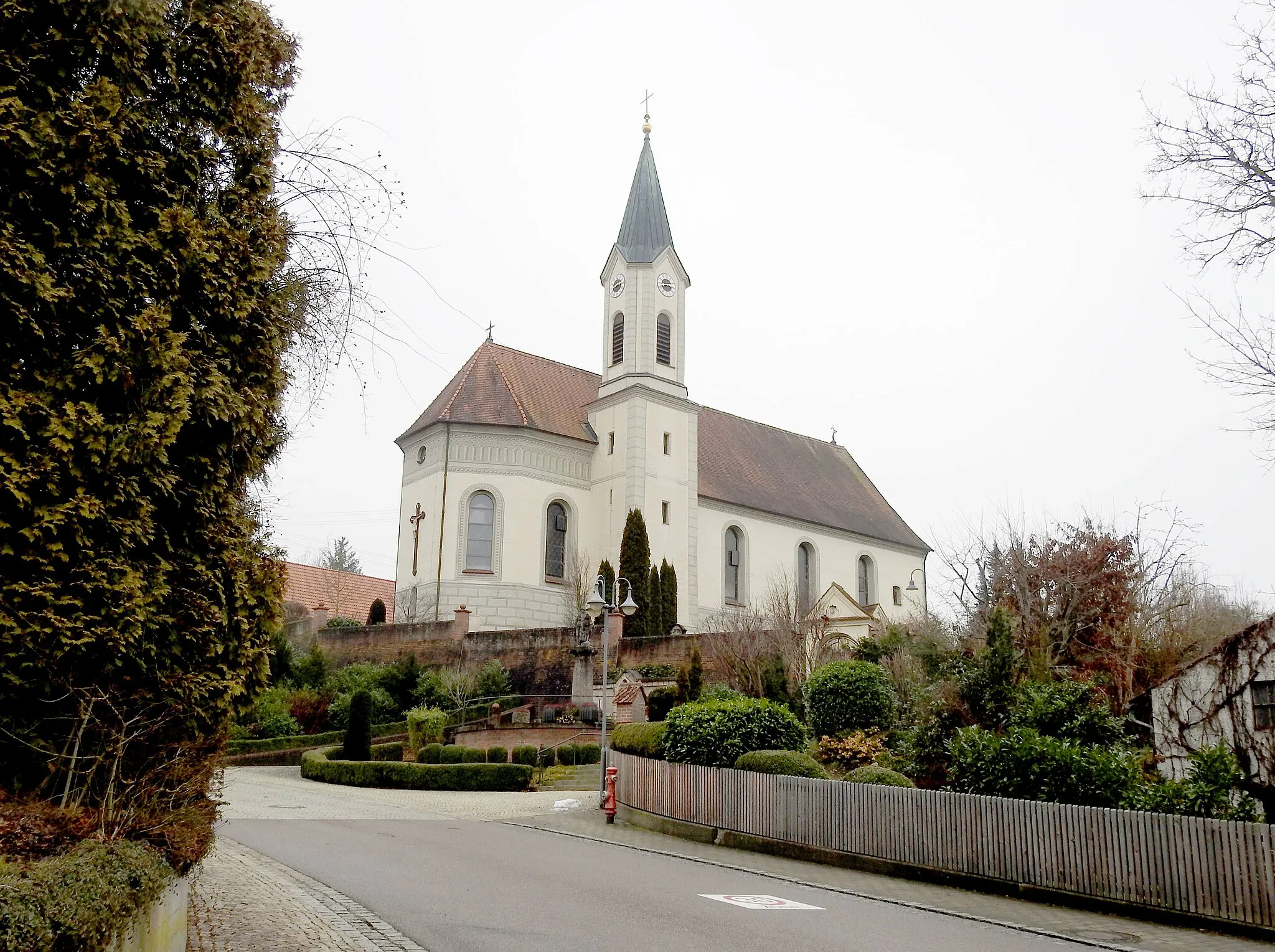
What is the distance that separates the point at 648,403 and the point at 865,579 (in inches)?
605

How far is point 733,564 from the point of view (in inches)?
1763

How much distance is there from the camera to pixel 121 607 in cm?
616

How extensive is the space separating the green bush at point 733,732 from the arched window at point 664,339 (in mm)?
25362

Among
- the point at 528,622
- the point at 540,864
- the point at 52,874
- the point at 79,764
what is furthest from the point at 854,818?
the point at 528,622

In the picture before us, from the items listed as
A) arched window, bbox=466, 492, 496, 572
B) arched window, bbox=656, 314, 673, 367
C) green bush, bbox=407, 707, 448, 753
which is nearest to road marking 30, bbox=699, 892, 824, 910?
green bush, bbox=407, 707, 448, 753

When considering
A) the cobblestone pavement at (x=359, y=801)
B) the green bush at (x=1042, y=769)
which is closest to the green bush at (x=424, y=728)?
the cobblestone pavement at (x=359, y=801)

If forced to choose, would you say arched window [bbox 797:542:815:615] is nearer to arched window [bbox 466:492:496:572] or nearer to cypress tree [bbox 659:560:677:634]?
cypress tree [bbox 659:560:677:634]

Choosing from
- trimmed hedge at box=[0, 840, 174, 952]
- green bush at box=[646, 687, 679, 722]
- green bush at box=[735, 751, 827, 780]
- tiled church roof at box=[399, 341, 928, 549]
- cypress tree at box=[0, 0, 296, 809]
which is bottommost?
trimmed hedge at box=[0, 840, 174, 952]

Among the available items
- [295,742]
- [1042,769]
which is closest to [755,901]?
[1042,769]

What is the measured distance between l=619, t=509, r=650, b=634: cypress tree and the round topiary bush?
15.8 metres

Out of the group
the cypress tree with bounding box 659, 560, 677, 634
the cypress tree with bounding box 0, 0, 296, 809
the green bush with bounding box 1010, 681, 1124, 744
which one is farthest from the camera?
the cypress tree with bounding box 659, 560, 677, 634

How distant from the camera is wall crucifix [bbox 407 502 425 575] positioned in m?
40.0

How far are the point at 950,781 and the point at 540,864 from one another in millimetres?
5642

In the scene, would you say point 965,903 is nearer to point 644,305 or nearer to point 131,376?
point 131,376
